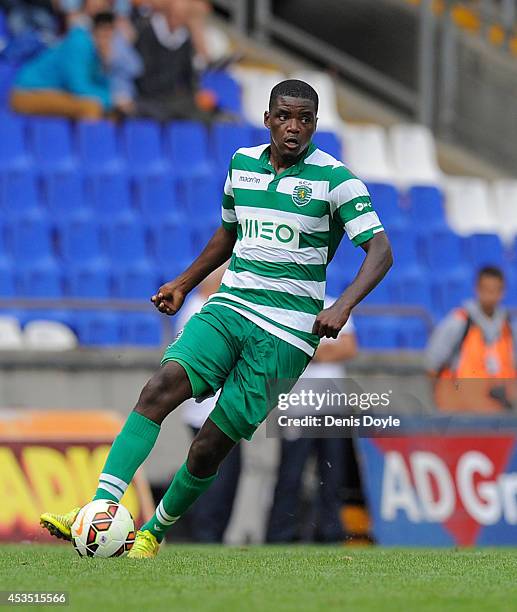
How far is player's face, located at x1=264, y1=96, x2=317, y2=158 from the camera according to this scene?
6.66 m

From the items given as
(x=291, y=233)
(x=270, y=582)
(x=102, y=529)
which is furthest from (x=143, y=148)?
(x=270, y=582)

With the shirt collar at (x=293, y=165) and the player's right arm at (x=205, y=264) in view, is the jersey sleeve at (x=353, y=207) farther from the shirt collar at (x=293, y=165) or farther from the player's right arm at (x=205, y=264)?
the player's right arm at (x=205, y=264)

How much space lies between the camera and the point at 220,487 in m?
10.4

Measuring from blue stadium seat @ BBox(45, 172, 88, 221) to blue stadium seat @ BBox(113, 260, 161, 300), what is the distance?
718mm

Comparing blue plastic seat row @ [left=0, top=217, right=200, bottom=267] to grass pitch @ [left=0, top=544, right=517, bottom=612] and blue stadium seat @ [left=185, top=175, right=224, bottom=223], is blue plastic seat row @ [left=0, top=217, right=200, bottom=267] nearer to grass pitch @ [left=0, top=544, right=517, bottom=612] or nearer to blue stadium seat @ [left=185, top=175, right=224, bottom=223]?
blue stadium seat @ [left=185, top=175, right=224, bottom=223]

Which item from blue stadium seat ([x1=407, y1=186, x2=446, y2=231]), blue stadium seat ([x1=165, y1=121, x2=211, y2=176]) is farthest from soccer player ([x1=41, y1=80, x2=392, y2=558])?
blue stadium seat ([x1=407, y1=186, x2=446, y2=231])

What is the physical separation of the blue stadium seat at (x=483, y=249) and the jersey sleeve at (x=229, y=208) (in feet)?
30.5

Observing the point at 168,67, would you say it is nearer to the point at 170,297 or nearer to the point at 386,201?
the point at 386,201

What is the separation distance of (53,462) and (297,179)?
4165 mm

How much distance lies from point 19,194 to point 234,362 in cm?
734

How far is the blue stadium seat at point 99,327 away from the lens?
12587 mm

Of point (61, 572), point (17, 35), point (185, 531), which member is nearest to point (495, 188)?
point (17, 35)

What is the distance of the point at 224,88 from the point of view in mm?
16781

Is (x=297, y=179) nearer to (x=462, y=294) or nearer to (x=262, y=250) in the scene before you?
(x=262, y=250)
